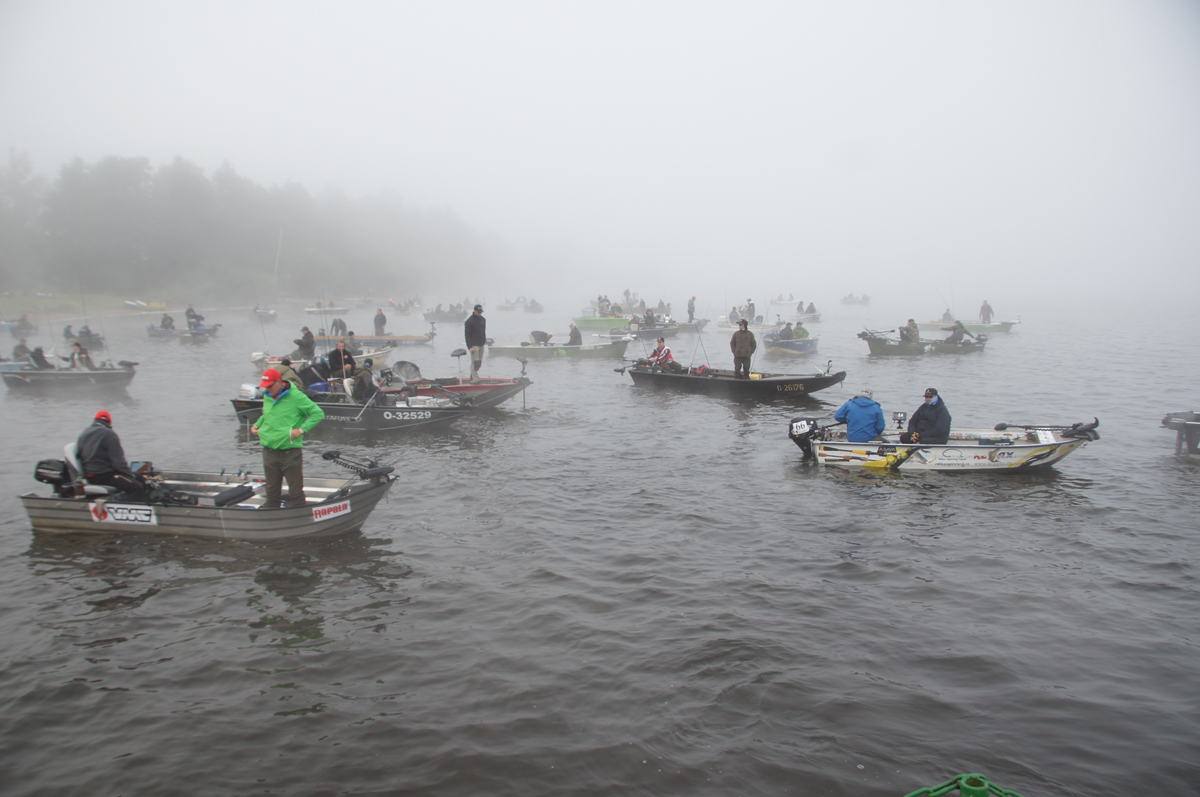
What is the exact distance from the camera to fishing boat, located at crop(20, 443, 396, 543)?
897 centimetres

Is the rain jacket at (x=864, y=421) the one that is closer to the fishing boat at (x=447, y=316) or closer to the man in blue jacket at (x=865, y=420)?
the man in blue jacket at (x=865, y=420)

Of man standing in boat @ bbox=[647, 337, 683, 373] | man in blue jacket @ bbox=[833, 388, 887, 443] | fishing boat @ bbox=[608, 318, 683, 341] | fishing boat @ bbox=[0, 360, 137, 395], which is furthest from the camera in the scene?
fishing boat @ bbox=[608, 318, 683, 341]

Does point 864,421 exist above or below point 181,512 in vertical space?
above

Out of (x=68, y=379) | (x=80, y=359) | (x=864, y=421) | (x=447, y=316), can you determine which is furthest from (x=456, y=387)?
(x=447, y=316)

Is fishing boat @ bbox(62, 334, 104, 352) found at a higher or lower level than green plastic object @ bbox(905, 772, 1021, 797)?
higher

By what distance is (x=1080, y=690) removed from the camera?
6.13m

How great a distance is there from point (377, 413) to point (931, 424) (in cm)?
1222

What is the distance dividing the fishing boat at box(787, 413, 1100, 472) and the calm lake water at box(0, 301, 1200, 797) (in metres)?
0.30

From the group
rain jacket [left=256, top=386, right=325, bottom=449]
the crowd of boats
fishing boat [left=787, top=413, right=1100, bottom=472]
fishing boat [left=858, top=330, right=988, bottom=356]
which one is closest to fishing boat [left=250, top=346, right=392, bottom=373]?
the crowd of boats

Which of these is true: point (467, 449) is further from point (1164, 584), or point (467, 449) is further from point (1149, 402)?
point (1149, 402)

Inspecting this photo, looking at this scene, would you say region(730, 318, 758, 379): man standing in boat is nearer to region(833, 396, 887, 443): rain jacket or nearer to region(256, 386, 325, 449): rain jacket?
region(833, 396, 887, 443): rain jacket

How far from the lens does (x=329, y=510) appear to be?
30.0 feet

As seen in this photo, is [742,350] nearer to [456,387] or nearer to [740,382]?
[740,382]

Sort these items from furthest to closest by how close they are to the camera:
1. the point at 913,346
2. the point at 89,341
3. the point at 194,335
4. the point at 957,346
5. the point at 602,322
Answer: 1. the point at 602,322
2. the point at 194,335
3. the point at 89,341
4. the point at 957,346
5. the point at 913,346
